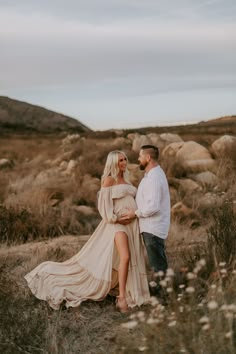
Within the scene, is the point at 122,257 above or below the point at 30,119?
below

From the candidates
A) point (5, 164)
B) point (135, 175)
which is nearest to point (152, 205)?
point (135, 175)

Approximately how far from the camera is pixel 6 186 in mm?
22391

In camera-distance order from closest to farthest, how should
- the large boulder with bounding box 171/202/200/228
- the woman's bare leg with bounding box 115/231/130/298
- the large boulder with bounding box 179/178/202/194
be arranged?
the woman's bare leg with bounding box 115/231/130/298, the large boulder with bounding box 171/202/200/228, the large boulder with bounding box 179/178/202/194

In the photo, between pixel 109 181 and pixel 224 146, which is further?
pixel 224 146

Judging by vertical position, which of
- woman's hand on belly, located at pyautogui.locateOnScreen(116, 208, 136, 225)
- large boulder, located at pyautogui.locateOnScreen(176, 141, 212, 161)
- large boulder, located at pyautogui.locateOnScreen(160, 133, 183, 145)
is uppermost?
woman's hand on belly, located at pyautogui.locateOnScreen(116, 208, 136, 225)

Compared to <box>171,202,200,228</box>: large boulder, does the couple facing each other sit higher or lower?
higher

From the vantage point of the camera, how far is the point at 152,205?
25.0ft

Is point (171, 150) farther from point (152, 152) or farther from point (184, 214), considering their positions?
point (152, 152)

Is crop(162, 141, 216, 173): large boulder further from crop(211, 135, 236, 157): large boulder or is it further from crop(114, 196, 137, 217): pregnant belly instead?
crop(114, 196, 137, 217): pregnant belly

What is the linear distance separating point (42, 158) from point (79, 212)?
15.0 metres

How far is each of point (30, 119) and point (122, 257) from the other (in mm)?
36857

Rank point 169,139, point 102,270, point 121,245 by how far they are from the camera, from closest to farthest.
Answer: point 121,245
point 102,270
point 169,139

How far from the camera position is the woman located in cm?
794

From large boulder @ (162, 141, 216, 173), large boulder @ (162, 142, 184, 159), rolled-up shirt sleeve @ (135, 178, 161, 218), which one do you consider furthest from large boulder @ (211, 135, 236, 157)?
rolled-up shirt sleeve @ (135, 178, 161, 218)
